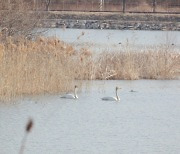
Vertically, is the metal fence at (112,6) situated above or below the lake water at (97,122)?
below

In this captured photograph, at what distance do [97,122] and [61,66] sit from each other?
129 inches

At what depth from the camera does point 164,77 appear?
57.0ft

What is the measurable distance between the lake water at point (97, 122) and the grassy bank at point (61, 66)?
1.20 feet

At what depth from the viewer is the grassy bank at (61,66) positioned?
46.1 ft

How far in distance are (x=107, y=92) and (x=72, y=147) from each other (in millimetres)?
5453

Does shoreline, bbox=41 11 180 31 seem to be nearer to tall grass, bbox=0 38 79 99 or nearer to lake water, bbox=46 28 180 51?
lake water, bbox=46 28 180 51

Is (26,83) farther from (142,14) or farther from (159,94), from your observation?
(142,14)

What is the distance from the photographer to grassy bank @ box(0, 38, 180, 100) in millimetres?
14039

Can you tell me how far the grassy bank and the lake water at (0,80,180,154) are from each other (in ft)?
1.20

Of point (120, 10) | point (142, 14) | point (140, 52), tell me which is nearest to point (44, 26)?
point (140, 52)

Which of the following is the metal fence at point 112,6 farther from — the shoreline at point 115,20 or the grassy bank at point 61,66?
the grassy bank at point 61,66

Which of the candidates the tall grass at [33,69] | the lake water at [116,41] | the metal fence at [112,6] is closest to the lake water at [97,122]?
the tall grass at [33,69]

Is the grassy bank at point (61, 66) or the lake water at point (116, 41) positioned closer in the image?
the grassy bank at point (61, 66)

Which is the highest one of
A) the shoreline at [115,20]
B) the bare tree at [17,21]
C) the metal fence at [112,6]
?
the bare tree at [17,21]
